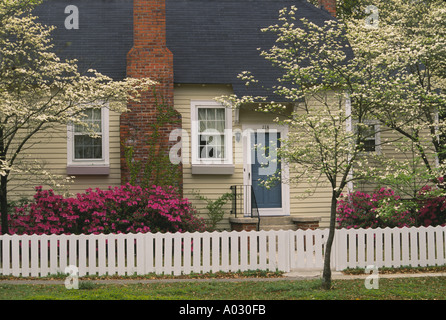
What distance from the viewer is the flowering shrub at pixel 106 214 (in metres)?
13.7

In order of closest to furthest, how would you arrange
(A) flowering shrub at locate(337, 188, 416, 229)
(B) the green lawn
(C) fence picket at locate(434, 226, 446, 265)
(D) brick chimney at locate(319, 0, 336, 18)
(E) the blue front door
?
(B) the green lawn
(C) fence picket at locate(434, 226, 446, 265)
(A) flowering shrub at locate(337, 188, 416, 229)
(E) the blue front door
(D) brick chimney at locate(319, 0, 336, 18)

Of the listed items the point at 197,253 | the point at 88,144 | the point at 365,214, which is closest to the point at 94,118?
the point at 88,144

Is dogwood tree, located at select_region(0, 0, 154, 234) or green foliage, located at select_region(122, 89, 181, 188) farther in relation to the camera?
green foliage, located at select_region(122, 89, 181, 188)

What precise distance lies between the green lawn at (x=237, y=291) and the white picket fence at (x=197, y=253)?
0.96m

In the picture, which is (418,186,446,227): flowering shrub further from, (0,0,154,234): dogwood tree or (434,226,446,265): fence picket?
(0,0,154,234): dogwood tree

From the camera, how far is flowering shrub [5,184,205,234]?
13.7m

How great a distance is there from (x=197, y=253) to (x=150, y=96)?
5.64 meters

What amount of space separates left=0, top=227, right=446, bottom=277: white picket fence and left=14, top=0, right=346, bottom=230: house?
331 cm

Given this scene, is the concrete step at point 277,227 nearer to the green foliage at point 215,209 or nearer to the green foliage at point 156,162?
the green foliage at point 215,209

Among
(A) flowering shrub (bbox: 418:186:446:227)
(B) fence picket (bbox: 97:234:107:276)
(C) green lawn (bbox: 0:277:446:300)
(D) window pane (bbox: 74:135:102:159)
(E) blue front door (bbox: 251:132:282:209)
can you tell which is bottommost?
(C) green lawn (bbox: 0:277:446:300)

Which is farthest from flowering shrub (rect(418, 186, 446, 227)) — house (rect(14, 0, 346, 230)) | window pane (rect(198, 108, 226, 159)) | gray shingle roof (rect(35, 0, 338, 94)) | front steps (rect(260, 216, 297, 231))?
window pane (rect(198, 108, 226, 159))

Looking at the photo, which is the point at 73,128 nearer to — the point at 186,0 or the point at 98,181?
the point at 98,181

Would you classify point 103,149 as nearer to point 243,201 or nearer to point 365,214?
point 243,201

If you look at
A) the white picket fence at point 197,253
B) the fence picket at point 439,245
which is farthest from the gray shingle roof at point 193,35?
the fence picket at point 439,245
